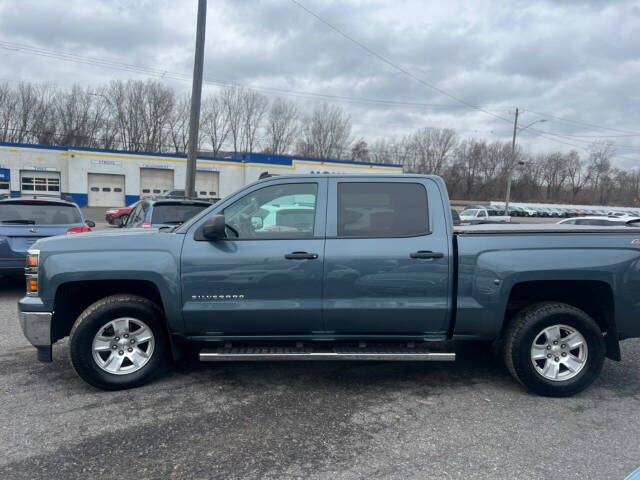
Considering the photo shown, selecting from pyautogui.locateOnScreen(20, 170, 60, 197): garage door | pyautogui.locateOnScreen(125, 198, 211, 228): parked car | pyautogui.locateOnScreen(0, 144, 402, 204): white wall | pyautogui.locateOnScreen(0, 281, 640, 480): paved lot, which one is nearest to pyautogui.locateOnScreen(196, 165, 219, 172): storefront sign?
pyautogui.locateOnScreen(0, 144, 402, 204): white wall

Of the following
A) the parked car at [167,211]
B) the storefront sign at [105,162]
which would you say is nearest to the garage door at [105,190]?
the storefront sign at [105,162]

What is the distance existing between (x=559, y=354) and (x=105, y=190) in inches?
1617

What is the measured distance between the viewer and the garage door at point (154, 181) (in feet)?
132

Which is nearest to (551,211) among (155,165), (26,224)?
(155,165)

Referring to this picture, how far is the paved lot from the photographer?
284 cm

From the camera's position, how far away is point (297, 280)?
3.81m

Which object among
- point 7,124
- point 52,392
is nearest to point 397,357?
point 52,392

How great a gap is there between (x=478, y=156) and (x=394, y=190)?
8432cm

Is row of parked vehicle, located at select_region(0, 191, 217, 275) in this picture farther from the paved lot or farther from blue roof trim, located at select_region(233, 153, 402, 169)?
blue roof trim, located at select_region(233, 153, 402, 169)

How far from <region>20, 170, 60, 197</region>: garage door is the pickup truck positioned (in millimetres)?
38494

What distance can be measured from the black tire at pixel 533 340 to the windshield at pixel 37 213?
288 inches

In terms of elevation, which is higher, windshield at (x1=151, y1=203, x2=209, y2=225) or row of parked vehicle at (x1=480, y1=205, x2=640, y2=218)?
row of parked vehicle at (x1=480, y1=205, x2=640, y2=218)

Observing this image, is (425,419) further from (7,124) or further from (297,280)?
(7,124)

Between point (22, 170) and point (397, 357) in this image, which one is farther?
point (22, 170)
